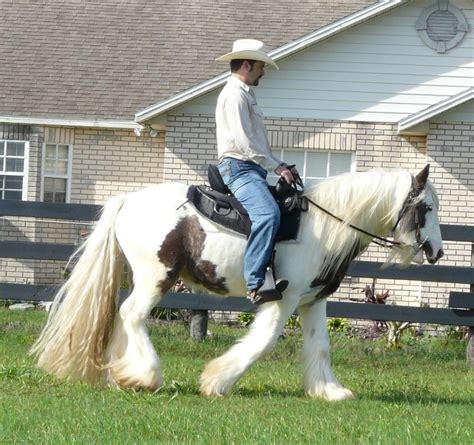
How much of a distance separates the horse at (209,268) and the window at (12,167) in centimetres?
1159

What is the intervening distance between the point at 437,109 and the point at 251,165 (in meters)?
9.04

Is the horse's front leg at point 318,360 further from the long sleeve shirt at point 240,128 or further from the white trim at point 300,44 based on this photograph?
the white trim at point 300,44

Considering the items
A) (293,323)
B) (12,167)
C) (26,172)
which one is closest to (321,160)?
(293,323)

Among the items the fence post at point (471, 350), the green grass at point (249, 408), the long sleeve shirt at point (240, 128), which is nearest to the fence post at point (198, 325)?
the green grass at point (249, 408)

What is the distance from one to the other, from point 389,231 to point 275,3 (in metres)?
15.4

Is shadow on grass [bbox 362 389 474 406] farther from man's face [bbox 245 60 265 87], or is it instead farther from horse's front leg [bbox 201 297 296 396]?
man's face [bbox 245 60 265 87]

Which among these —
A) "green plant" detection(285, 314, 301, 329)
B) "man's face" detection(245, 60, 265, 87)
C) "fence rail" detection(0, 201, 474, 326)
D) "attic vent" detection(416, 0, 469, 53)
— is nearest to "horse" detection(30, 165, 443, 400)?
"man's face" detection(245, 60, 265, 87)

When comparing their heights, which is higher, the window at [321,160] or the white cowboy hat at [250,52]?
the white cowboy hat at [250,52]

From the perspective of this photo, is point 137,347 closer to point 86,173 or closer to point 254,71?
point 254,71

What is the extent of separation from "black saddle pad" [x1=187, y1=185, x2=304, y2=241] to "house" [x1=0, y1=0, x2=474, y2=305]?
862 cm

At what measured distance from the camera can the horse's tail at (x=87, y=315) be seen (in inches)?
354

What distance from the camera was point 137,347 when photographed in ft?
28.8

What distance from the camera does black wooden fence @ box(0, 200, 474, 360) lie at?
12.4m

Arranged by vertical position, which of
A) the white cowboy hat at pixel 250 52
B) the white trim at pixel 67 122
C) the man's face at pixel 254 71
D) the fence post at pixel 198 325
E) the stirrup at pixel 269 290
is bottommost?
the fence post at pixel 198 325
